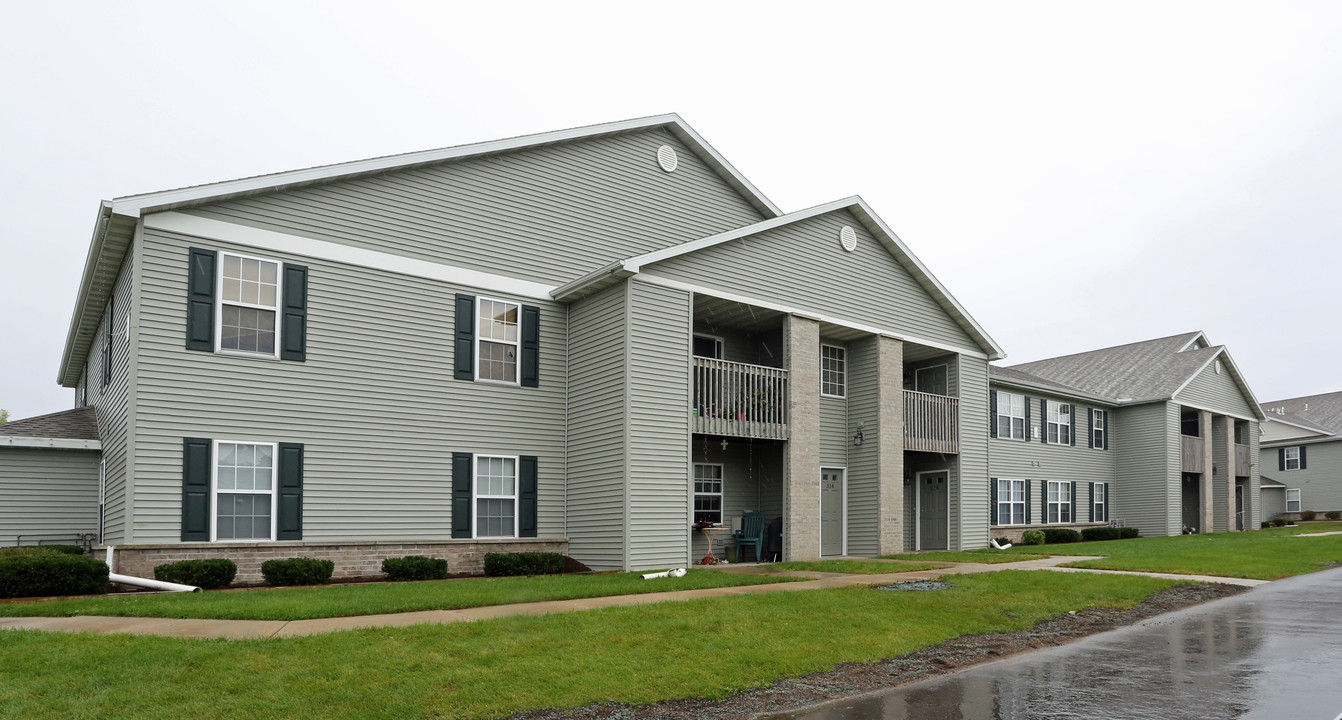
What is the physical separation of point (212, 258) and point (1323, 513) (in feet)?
182

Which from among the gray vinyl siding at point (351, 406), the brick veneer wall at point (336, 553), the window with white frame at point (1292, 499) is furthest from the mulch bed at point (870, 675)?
the window with white frame at point (1292, 499)

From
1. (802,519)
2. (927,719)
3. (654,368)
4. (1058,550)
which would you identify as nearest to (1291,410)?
(1058,550)

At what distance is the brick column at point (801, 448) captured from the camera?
2002 centimetres

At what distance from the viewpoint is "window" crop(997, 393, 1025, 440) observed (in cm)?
3164

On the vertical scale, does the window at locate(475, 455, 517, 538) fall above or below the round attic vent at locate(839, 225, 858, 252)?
below

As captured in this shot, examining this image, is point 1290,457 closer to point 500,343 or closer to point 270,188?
point 500,343

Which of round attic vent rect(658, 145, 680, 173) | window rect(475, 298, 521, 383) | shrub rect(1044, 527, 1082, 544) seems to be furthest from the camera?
shrub rect(1044, 527, 1082, 544)

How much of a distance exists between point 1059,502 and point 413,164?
26819 millimetres

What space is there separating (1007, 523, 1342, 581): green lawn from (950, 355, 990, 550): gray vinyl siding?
5.31ft

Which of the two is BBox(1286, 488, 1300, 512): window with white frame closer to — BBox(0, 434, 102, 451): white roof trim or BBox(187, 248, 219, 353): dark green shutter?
BBox(187, 248, 219, 353): dark green shutter

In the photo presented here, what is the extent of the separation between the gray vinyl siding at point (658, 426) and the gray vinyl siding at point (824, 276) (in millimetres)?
907

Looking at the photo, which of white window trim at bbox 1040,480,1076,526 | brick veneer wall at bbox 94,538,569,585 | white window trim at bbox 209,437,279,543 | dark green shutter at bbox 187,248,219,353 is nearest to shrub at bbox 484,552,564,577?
brick veneer wall at bbox 94,538,569,585

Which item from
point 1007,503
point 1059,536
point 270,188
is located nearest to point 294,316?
point 270,188

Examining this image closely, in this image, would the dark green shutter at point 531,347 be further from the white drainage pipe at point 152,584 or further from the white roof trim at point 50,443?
the white roof trim at point 50,443
